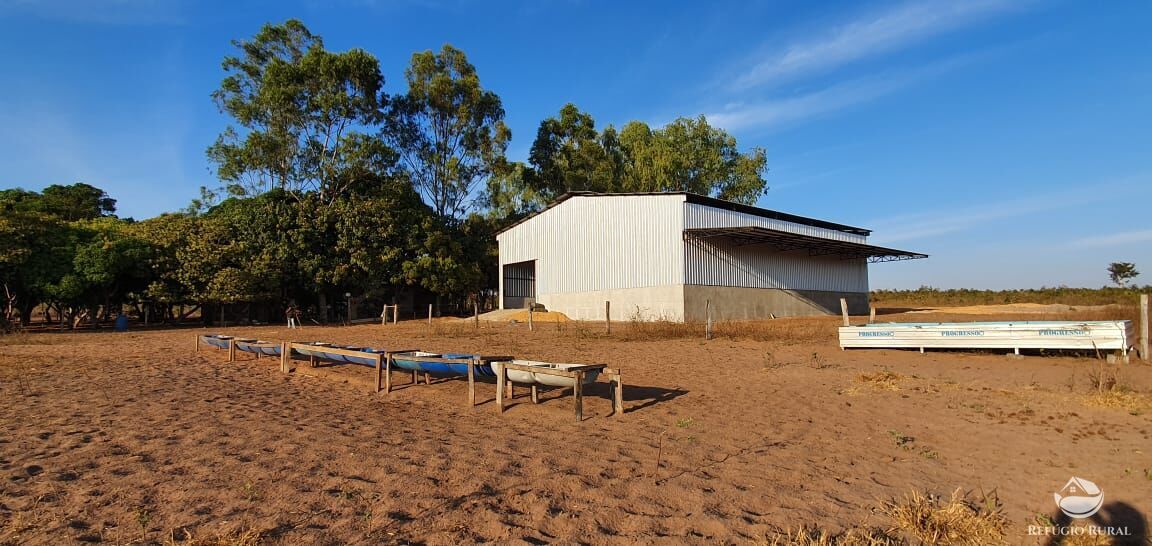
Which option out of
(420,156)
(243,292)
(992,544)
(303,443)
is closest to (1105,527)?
(992,544)

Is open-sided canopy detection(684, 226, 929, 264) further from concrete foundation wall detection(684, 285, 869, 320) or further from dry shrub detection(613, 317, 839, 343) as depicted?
dry shrub detection(613, 317, 839, 343)

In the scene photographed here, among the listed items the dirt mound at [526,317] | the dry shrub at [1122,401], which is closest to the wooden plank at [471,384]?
the dry shrub at [1122,401]

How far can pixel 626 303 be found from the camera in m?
27.6

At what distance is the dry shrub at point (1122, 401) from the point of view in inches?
293

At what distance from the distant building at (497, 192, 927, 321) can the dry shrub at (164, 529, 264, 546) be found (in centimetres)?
2229

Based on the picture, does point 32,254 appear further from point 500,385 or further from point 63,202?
point 500,385

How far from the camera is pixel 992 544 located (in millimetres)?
3848

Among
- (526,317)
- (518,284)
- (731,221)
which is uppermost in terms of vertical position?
(731,221)

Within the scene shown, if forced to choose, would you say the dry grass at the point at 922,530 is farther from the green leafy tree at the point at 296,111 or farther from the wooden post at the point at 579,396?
the green leafy tree at the point at 296,111

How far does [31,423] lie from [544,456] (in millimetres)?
5933

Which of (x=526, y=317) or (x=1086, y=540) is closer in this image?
(x=1086, y=540)

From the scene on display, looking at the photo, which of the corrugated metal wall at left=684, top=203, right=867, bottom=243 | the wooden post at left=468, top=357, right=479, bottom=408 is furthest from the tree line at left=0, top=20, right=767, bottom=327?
the wooden post at left=468, top=357, right=479, bottom=408
